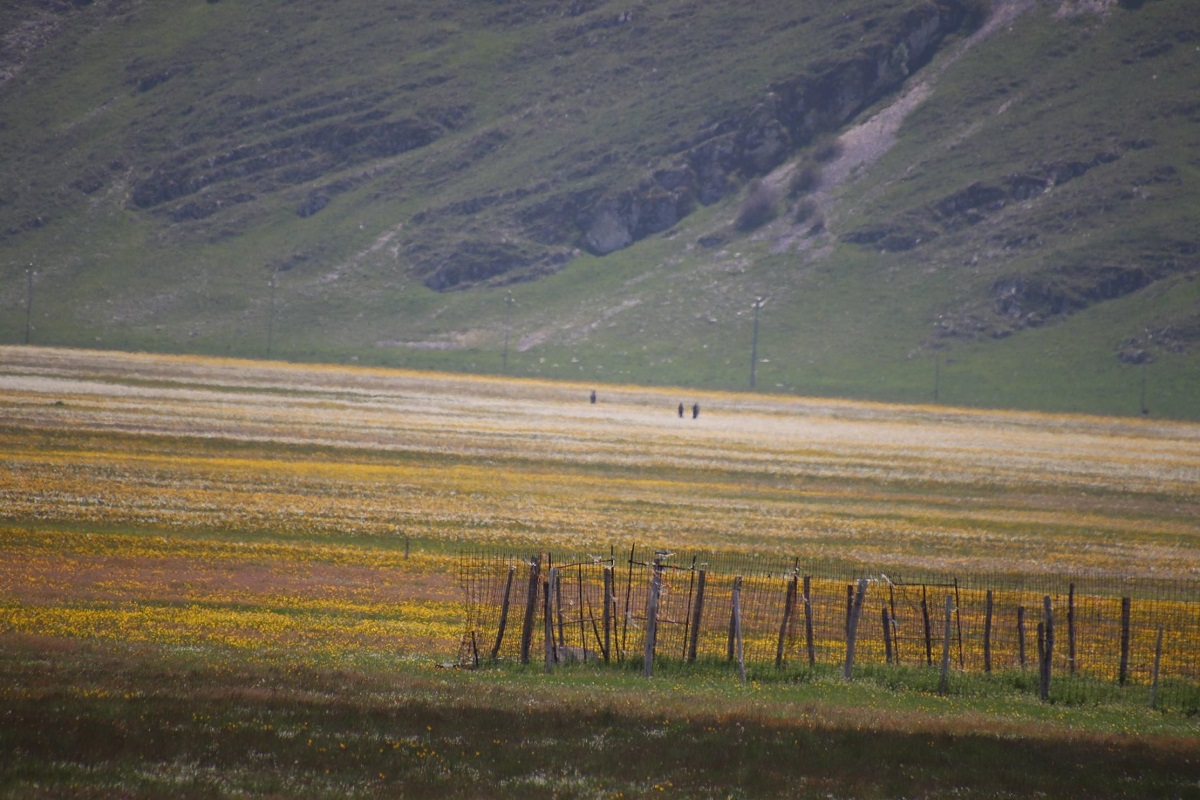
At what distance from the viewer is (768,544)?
163ft

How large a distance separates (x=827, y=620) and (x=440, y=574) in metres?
12.4

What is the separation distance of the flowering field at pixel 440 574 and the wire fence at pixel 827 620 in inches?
51.1

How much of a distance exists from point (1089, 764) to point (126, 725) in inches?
560

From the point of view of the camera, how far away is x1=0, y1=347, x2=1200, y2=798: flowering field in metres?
16.9

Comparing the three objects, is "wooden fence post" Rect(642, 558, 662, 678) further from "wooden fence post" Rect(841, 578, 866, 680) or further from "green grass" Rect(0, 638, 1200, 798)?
"wooden fence post" Rect(841, 578, 866, 680)

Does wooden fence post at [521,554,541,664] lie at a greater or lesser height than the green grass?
greater

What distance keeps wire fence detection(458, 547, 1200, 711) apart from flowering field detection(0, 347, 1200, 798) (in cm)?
130

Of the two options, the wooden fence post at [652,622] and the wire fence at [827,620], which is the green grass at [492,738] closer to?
the wooden fence post at [652,622]

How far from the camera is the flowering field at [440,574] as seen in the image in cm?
1688

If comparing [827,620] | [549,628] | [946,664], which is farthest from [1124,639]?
[549,628]

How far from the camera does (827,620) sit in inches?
1395

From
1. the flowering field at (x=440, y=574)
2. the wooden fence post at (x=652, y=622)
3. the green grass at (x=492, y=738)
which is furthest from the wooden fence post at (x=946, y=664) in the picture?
the wooden fence post at (x=652, y=622)

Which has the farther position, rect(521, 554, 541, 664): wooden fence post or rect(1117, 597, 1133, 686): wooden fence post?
rect(1117, 597, 1133, 686): wooden fence post

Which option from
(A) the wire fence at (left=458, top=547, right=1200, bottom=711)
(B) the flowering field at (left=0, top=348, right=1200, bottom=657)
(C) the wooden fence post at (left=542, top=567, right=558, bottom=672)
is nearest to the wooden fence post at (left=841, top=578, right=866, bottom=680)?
(A) the wire fence at (left=458, top=547, right=1200, bottom=711)
